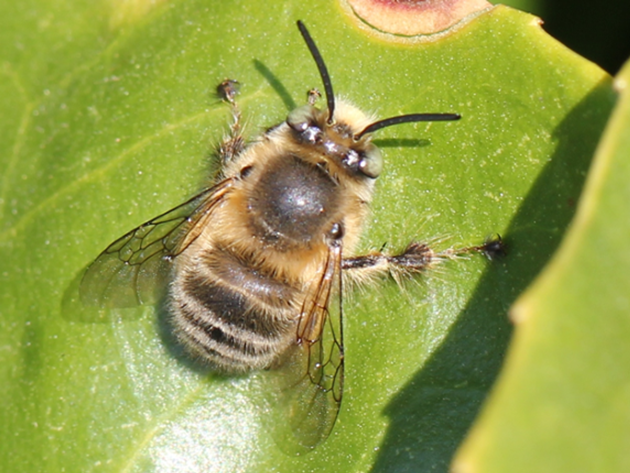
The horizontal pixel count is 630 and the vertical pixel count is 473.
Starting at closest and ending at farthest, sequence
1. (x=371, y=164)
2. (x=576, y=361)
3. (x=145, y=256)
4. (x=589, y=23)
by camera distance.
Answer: (x=576, y=361)
(x=371, y=164)
(x=145, y=256)
(x=589, y=23)

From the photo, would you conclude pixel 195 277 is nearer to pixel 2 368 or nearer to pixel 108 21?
pixel 2 368

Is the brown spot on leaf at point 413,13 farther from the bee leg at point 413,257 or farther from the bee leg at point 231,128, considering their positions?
the bee leg at point 413,257

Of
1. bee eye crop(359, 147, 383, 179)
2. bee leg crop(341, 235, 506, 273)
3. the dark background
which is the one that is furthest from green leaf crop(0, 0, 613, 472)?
the dark background

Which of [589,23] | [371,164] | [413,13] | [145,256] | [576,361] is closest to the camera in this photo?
[576,361]

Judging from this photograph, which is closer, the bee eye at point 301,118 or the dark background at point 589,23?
the bee eye at point 301,118

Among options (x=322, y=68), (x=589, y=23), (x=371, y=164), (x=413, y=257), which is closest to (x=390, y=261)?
(x=413, y=257)

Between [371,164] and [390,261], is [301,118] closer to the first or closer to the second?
[371,164]

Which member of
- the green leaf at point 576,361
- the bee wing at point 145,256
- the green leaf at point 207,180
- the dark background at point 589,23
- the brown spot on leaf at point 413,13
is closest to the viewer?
the green leaf at point 576,361

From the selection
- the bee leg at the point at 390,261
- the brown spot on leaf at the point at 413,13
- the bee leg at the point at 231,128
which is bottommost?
the bee leg at the point at 390,261

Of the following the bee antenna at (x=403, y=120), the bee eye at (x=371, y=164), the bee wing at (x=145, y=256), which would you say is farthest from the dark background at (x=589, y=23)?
the bee wing at (x=145, y=256)
